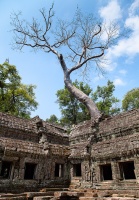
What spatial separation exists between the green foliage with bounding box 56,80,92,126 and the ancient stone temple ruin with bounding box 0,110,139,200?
55.7 ft

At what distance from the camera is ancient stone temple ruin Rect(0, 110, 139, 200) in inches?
351

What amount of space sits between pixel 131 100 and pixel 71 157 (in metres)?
24.0

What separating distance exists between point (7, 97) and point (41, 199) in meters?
19.4

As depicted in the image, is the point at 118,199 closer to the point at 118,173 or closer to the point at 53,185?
the point at 118,173

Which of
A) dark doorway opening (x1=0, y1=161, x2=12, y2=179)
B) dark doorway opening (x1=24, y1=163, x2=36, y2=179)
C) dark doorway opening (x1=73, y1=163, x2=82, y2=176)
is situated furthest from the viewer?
dark doorway opening (x1=73, y1=163, x2=82, y2=176)

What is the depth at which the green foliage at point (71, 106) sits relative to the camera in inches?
1171

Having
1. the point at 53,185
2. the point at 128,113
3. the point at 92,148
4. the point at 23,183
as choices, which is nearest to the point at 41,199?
the point at 23,183

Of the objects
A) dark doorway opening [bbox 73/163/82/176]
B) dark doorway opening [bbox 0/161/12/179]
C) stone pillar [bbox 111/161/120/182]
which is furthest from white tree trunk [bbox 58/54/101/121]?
dark doorway opening [bbox 0/161/12/179]

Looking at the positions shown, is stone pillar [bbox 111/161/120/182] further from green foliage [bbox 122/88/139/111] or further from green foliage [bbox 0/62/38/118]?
green foliage [bbox 122/88/139/111]

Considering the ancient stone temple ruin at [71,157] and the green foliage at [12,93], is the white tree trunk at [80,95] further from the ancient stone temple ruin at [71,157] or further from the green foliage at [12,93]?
the green foliage at [12,93]

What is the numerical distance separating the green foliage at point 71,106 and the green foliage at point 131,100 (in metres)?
7.86

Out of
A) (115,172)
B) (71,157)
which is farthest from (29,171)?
(115,172)

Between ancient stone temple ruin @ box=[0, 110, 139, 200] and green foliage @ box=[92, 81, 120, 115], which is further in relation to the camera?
green foliage @ box=[92, 81, 120, 115]

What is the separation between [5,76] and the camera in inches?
912
